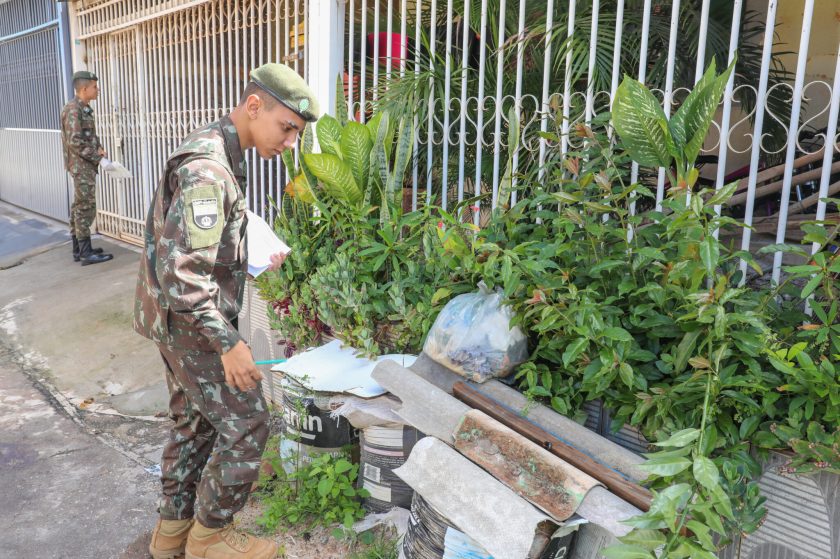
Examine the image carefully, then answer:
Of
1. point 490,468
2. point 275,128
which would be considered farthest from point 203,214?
point 490,468

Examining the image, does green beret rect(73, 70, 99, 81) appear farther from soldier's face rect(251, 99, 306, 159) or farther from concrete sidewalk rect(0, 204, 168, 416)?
soldier's face rect(251, 99, 306, 159)

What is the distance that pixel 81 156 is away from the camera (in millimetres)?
6633

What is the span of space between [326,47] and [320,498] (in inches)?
94.1

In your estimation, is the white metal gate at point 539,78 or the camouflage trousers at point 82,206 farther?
the camouflage trousers at point 82,206

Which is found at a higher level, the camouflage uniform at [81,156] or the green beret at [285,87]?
the green beret at [285,87]

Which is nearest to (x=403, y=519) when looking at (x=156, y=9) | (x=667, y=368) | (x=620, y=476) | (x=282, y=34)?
(x=620, y=476)

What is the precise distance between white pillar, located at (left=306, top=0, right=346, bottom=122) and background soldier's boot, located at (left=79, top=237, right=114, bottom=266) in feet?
13.0

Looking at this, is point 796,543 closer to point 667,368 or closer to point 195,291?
point 667,368

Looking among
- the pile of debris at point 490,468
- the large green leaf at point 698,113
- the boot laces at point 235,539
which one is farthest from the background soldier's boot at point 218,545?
the large green leaf at point 698,113

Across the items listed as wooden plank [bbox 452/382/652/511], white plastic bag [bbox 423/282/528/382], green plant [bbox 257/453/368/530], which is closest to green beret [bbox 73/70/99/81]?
green plant [bbox 257/453/368/530]

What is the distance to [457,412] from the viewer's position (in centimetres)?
218

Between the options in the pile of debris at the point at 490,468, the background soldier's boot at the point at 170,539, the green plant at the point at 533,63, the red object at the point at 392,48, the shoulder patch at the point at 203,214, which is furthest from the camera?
the red object at the point at 392,48

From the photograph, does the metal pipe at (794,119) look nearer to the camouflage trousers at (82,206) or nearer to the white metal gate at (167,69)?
the white metal gate at (167,69)

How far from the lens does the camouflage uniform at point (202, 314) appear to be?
6.69 feet
